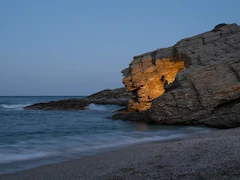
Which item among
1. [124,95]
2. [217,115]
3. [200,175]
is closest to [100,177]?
[200,175]

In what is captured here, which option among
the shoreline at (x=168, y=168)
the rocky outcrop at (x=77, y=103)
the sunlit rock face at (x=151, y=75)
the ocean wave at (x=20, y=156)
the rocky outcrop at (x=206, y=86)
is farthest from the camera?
the rocky outcrop at (x=77, y=103)

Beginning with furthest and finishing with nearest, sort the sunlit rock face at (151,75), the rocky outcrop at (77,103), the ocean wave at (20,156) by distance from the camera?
1. the rocky outcrop at (77,103)
2. the sunlit rock face at (151,75)
3. the ocean wave at (20,156)

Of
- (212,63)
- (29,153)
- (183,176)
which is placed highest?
(212,63)

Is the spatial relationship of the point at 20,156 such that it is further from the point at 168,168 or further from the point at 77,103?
the point at 77,103

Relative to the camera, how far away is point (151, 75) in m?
26.5

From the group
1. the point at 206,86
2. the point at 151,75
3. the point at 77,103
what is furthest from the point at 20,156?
the point at 77,103

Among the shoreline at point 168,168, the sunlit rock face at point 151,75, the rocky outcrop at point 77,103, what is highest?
the sunlit rock face at point 151,75

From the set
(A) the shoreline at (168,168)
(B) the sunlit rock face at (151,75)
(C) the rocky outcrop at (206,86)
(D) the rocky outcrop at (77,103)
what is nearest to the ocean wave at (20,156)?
(A) the shoreline at (168,168)

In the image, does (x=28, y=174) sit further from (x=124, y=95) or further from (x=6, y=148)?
(x=124, y=95)

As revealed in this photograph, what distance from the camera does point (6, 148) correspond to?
11.8 m

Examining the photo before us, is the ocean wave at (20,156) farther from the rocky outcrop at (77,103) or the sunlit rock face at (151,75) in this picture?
the rocky outcrop at (77,103)

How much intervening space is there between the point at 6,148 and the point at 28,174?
5.61 m

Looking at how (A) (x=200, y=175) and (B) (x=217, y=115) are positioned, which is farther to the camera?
(B) (x=217, y=115)

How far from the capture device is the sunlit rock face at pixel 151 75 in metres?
25.8
